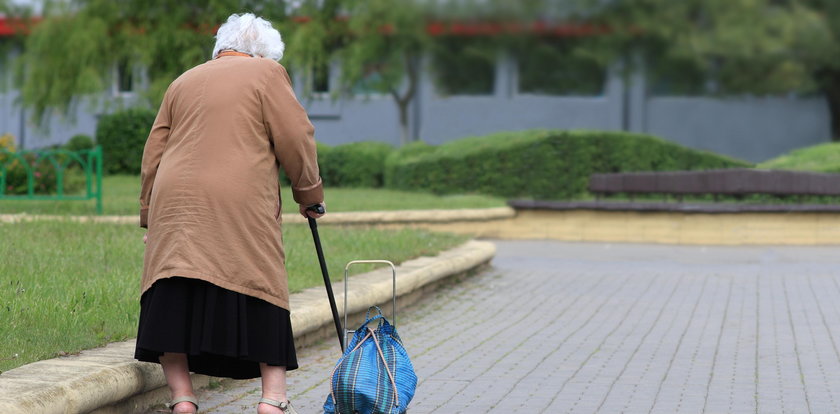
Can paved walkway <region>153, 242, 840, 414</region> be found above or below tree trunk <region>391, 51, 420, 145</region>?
below

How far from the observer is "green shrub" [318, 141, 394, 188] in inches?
843

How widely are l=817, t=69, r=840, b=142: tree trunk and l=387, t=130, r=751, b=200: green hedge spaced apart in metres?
4.77

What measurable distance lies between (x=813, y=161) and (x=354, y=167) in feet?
25.1

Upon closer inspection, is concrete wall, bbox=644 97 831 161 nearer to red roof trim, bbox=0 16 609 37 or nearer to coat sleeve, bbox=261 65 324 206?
red roof trim, bbox=0 16 609 37

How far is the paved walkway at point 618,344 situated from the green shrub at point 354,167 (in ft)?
28.1

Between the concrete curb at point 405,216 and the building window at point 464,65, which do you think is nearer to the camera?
the concrete curb at point 405,216

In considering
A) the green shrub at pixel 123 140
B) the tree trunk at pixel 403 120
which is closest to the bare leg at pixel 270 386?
the green shrub at pixel 123 140

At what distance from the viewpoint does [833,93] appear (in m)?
24.0

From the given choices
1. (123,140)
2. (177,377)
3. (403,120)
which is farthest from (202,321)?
(403,120)

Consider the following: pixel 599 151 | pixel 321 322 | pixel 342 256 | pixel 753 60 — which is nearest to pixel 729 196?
pixel 599 151

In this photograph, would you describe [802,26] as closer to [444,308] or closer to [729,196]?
[729,196]

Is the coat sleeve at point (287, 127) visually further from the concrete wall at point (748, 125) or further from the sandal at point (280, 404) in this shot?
the concrete wall at point (748, 125)

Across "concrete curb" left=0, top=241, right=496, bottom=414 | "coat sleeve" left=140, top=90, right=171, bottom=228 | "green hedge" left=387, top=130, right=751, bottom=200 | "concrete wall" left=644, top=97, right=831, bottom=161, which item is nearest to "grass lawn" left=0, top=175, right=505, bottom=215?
"green hedge" left=387, top=130, right=751, bottom=200

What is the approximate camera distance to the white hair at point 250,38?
490cm
